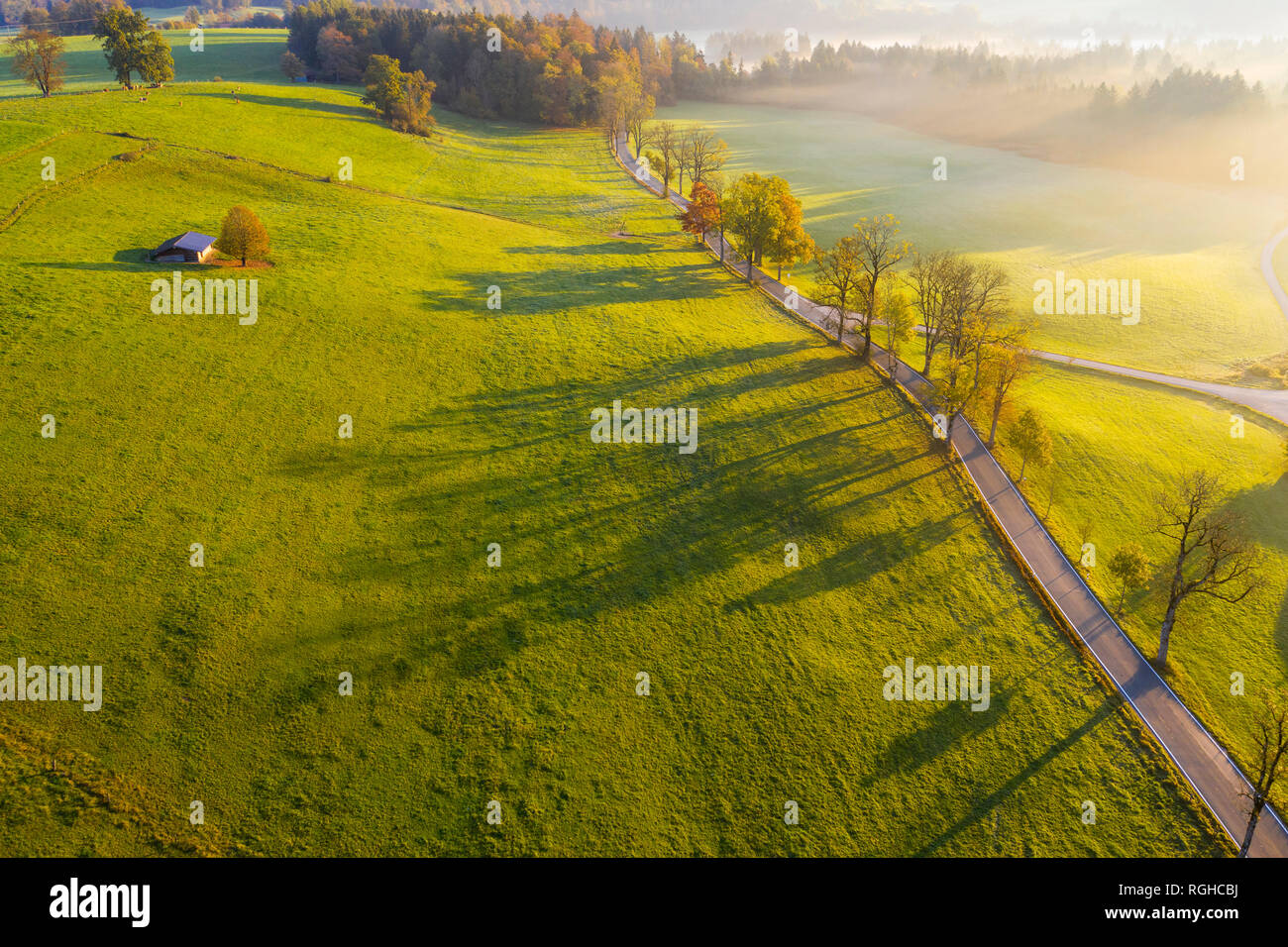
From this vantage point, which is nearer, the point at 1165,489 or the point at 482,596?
the point at 482,596

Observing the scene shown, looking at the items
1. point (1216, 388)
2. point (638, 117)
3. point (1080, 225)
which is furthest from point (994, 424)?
point (638, 117)

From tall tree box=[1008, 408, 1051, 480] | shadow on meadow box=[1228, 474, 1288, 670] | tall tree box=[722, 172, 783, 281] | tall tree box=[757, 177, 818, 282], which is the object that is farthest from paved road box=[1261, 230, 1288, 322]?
tall tree box=[722, 172, 783, 281]

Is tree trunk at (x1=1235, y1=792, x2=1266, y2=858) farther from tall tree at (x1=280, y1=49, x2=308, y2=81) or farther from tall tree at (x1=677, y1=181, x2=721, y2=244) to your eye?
tall tree at (x1=280, y1=49, x2=308, y2=81)

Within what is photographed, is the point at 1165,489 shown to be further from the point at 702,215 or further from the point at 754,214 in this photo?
the point at 702,215

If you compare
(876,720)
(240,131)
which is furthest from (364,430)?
(240,131)

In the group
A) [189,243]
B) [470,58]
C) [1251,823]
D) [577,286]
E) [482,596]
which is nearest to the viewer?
[1251,823]
